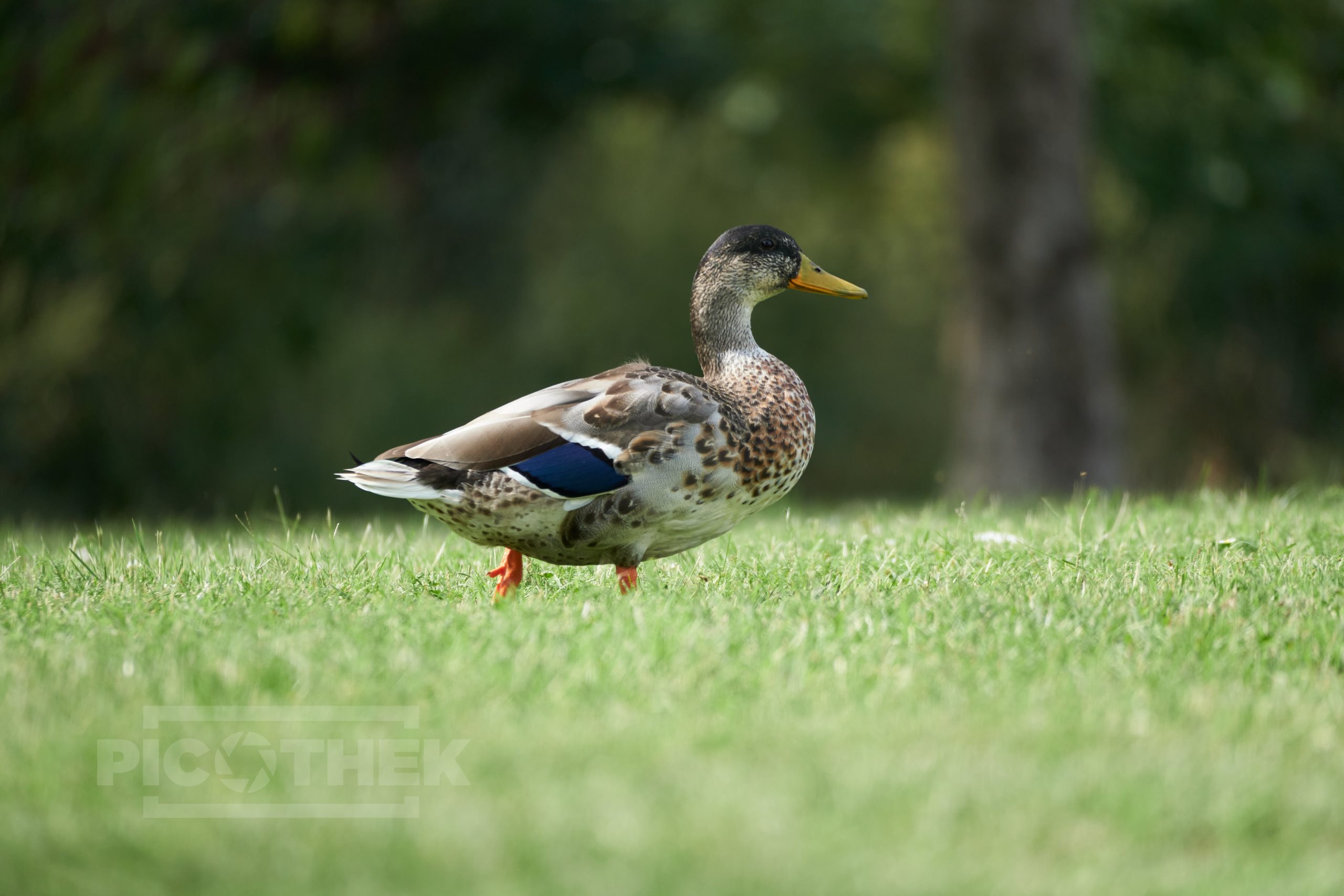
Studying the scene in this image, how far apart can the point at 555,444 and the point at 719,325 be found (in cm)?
111

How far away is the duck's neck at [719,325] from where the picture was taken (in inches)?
210

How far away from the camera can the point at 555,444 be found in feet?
14.8

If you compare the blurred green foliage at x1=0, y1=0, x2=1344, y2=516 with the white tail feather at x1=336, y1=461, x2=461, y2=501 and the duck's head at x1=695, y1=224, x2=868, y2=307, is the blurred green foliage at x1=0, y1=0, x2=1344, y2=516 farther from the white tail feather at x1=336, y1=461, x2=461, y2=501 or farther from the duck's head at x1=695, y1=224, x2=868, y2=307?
the duck's head at x1=695, y1=224, x2=868, y2=307

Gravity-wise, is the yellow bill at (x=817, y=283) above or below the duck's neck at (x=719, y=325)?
above

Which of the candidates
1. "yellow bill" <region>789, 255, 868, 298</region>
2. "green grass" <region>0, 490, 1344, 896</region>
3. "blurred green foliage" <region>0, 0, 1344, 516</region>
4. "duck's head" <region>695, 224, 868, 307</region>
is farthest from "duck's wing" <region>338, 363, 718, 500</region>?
"blurred green foliage" <region>0, 0, 1344, 516</region>

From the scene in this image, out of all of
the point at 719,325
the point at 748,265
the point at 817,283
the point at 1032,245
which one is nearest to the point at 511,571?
the point at 719,325

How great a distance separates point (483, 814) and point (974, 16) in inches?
388

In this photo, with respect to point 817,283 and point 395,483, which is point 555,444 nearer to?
point 395,483

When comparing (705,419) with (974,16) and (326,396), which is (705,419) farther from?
(326,396)

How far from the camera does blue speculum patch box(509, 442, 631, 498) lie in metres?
4.43

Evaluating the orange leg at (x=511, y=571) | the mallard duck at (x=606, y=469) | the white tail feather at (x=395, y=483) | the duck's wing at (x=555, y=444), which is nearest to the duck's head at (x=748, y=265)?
the mallard duck at (x=606, y=469)

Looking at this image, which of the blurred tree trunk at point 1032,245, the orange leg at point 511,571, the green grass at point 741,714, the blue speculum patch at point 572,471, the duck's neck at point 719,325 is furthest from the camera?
the blurred tree trunk at point 1032,245

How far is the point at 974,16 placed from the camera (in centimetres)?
1118

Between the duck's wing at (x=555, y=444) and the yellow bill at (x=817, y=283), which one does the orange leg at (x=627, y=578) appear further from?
the yellow bill at (x=817, y=283)
